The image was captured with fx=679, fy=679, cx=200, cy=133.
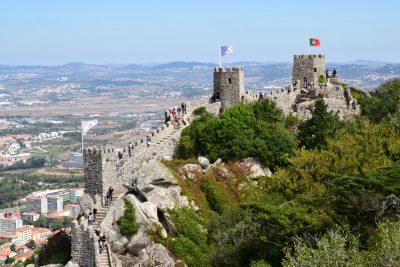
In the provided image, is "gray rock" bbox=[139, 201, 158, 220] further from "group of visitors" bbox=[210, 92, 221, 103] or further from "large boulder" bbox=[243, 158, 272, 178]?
"group of visitors" bbox=[210, 92, 221, 103]

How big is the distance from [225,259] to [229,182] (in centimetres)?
647

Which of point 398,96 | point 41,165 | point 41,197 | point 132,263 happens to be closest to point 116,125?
point 41,165

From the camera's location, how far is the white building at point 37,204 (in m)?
102

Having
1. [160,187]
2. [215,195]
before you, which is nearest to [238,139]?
[215,195]

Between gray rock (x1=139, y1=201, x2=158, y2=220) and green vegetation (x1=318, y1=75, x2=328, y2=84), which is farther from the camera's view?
green vegetation (x1=318, y1=75, x2=328, y2=84)

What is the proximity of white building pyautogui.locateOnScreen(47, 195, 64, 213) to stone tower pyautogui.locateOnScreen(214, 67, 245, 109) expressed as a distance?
68.9 metres

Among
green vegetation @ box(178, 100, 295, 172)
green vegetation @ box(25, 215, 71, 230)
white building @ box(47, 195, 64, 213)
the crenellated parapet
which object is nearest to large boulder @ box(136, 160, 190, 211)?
the crenellated parapet

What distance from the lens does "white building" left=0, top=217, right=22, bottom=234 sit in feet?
301

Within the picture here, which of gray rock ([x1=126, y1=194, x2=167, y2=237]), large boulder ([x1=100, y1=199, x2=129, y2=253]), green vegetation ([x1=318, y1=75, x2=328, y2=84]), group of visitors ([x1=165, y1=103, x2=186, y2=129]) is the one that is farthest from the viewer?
green vegetation ([x1=318, y1=75, x2=328, y2=84])

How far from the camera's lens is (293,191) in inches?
1051

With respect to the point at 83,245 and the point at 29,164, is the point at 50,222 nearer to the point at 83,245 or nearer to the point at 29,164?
the point at 29,164

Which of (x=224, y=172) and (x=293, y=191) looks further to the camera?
(x=224, y=172)

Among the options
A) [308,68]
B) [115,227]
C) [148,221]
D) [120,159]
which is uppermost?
[308,68]

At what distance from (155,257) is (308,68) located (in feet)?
66.7
